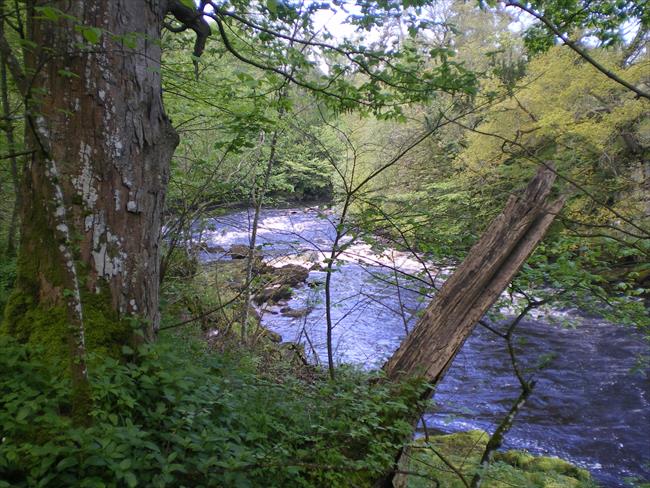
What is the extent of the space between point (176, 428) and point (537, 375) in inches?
322

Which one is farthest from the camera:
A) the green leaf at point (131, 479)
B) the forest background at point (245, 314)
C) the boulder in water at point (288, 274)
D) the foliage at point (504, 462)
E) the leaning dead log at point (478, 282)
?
the boulder in water at point (288, 274)

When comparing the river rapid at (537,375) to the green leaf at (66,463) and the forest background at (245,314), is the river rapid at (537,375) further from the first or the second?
the green leaf at (66,463)

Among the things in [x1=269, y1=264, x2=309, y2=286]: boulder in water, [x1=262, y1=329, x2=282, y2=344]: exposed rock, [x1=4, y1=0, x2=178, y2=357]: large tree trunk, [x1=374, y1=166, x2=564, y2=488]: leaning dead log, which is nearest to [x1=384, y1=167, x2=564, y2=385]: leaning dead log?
[x1=374, y1=166, x2=564, y2=488]: leaning dead log

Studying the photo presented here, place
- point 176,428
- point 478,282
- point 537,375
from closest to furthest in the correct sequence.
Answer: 1. point 176,428
2. point 478,282
3. point 537,375

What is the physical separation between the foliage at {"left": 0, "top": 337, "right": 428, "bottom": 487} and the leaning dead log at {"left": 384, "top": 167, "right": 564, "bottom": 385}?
0.39m

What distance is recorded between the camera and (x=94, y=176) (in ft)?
7.33

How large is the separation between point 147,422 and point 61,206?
1029 mm

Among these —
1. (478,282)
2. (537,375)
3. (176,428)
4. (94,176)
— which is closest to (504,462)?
(478,282)

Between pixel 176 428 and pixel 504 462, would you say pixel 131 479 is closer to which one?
pixel 176 428

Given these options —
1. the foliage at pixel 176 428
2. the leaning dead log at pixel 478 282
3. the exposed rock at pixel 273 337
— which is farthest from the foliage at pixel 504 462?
the exposed rock at pixel 273 337

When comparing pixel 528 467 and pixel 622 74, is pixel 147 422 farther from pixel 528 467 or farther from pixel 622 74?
pixel 622 74

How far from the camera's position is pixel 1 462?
1432 mm

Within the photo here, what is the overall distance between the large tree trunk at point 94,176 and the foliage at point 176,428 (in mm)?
252

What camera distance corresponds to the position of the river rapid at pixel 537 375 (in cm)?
588
